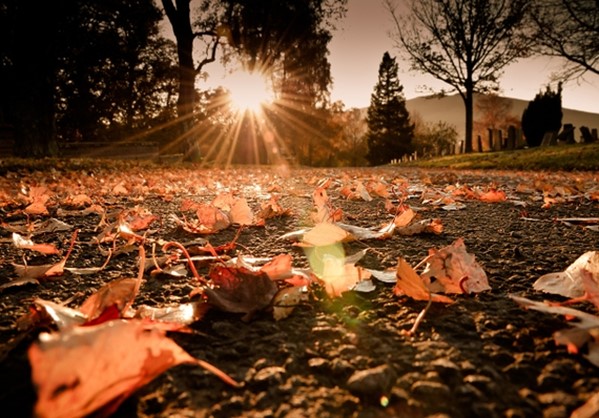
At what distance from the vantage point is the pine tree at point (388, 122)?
45156 millimetres

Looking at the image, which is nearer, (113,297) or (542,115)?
(113,297)

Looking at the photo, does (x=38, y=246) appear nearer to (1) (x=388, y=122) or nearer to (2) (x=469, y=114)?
(2) (x=469, y=114)

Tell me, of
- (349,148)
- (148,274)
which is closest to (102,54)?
(148,274)

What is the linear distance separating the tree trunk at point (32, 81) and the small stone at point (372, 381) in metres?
11.2

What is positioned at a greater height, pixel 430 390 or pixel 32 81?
pixel 32 81

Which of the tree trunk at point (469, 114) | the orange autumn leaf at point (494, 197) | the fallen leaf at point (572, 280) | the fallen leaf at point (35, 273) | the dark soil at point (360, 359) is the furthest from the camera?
the tree trunk at point (469, 114)

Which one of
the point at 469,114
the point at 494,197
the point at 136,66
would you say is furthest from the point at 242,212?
the point at 136,66

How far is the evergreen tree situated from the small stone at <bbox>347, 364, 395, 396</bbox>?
34902mm

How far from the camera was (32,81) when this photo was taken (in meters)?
10.1

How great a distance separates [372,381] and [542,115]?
35.9m

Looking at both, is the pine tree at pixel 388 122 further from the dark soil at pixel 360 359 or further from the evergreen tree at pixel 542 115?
the dark soil at pixel 360 359

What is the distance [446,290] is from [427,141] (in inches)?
2061

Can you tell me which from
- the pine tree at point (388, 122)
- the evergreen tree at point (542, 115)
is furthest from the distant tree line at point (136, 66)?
the evergreen tree at point (542, 115)

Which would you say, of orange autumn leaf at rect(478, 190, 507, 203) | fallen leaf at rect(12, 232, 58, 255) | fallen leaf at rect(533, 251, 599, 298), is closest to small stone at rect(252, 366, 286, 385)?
fallen leaf at rect(533, 251, 599, 298)
